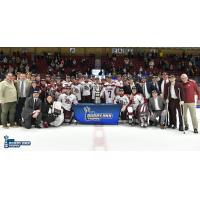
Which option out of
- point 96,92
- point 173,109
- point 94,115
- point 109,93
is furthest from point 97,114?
point 173,109

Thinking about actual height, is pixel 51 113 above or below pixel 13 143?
above

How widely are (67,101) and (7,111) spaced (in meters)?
1.43

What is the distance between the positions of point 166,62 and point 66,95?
12.0 meters

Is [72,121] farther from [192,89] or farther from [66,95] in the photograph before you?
[192,89]

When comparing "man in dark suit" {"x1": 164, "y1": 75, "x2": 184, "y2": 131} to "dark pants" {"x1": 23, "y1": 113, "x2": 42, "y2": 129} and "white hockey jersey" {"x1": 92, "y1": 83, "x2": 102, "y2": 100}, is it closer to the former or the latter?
"white hockey jersey" {"x1": 92, "y1": 83, "x2": 102, "y2": 100}

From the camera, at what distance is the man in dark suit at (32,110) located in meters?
7.07

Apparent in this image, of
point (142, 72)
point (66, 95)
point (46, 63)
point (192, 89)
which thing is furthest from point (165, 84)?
point (46, 63)

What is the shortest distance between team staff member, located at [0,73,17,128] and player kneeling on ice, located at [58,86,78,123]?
116cm

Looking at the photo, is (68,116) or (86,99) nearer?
(68,116)

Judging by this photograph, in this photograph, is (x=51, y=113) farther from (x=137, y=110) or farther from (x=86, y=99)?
(x=137, y=110)

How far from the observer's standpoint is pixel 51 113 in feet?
24.2

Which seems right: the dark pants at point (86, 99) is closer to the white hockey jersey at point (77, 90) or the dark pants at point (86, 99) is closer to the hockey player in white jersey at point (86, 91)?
the hockey player in white jersey at point (86, 91)

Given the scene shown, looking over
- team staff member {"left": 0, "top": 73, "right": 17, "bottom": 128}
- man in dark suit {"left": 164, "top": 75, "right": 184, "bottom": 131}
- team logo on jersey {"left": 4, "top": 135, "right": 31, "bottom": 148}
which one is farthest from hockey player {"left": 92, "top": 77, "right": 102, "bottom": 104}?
team logo on jersey {"left": 4, "top": 135, "right": 31, "bottom": 148}

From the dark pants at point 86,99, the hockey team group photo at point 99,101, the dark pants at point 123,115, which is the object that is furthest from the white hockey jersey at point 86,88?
the dark pants at point 123,115
